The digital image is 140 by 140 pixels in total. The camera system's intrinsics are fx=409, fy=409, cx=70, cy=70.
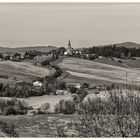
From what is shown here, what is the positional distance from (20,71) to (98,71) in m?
1.00

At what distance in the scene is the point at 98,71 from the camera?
17.4 ft

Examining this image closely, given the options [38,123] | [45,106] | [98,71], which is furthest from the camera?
[98,71]

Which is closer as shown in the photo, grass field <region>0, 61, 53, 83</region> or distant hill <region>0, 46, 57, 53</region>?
distant hill <region>0, 46, 57, 53</region>

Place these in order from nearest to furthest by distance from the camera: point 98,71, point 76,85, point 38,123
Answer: point 38,123 → point 76,85 → point 98,71

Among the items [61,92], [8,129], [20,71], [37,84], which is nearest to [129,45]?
[61,92]

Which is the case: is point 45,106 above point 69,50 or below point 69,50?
below

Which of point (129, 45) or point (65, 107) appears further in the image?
point (129, 45)

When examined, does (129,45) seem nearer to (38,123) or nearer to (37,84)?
(37,84)

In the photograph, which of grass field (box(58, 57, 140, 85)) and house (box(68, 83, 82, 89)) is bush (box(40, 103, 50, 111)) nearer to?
house (box(68, 83, 82, 89))

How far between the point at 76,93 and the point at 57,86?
10.3 inches

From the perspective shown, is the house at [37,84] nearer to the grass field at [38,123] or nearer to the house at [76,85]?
the house at [76,85]

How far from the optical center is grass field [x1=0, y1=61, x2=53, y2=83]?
16.7 ft

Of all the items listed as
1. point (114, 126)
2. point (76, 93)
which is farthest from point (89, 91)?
point (114, 126)

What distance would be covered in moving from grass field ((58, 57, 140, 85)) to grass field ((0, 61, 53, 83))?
0.27m
